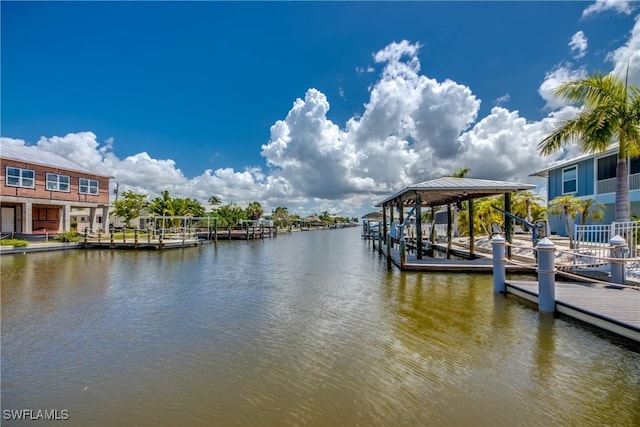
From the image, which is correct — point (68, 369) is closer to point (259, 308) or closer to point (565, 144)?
point (259, 308)

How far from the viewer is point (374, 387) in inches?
168

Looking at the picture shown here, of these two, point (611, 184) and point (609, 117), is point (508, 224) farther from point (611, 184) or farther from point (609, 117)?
point (611, 184)

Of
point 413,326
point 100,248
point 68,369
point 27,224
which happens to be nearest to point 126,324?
point 68,369

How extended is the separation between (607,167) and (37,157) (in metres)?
38.3

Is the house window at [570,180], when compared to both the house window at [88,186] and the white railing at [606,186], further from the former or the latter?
the house window at [88,186]

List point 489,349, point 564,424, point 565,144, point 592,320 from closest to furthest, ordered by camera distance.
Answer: point 564,424 < point 489,349 < point 592,320 < point 565,144

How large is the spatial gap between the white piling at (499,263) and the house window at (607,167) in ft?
43.6

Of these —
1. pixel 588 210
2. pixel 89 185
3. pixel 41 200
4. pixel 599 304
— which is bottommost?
pixel 599 304

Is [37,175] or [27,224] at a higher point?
[37,175]

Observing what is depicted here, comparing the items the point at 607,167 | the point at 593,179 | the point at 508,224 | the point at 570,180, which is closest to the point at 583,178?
the point at 593,179

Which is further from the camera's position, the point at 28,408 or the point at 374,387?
the point at 374,387

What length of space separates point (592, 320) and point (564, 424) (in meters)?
3.77

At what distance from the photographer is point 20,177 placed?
22484mm

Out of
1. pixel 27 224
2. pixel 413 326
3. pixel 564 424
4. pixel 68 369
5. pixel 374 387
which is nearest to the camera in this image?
pixel 564 424
